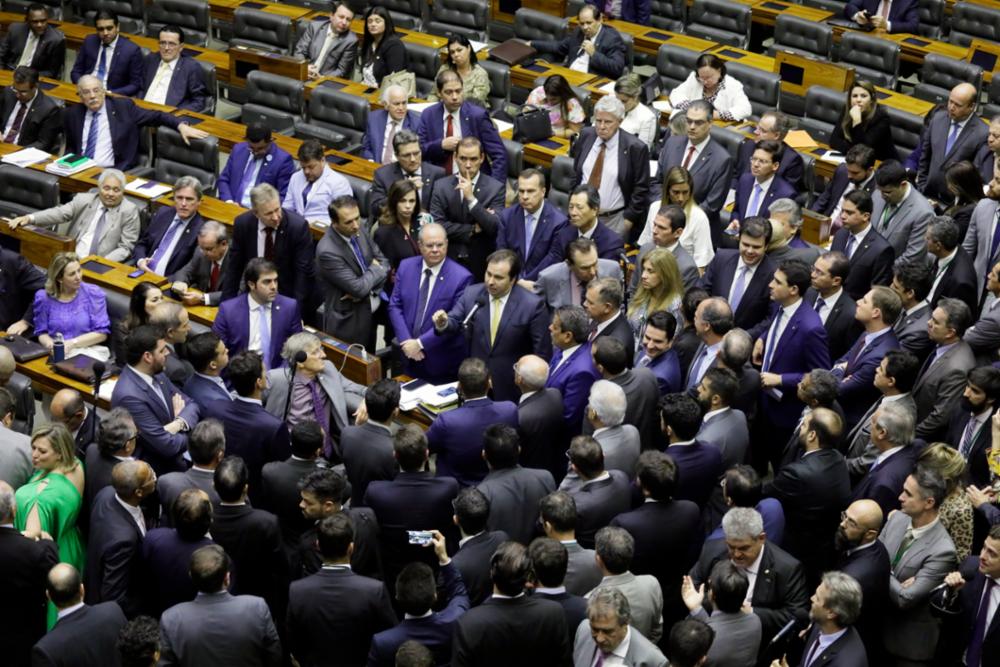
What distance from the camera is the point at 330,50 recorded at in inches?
488

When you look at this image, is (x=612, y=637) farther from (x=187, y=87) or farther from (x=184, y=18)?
(x=184, y=18)

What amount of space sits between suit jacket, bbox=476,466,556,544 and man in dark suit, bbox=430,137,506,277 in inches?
121

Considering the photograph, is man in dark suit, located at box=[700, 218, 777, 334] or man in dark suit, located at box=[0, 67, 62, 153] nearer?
man in dark suit, located at box=[700, 218, 777, 334]

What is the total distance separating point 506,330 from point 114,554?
280cm

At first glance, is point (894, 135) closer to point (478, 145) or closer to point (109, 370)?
point (478, 145)

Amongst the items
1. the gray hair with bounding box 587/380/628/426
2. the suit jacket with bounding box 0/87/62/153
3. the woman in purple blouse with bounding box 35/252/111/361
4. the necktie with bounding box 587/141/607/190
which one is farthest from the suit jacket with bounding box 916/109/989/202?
the suit jacket with bounding box 0/87/62/153

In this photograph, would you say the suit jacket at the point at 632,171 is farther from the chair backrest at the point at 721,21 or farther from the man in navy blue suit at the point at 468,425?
the chair backrest at the point at 721,21

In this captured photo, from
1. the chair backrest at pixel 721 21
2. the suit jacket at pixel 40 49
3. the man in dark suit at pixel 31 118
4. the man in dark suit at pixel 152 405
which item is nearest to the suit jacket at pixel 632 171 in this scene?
the man in dark suit at pixel 152 405

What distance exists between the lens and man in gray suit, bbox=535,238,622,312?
8289 millimetres

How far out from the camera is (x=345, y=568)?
5.95 meters

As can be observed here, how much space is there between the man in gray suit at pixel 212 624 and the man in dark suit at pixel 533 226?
3671mm

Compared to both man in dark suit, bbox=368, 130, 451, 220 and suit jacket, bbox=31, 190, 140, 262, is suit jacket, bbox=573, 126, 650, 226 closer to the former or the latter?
man in dark suit, bbox=368, 130, 451, 220

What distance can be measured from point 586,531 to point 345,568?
3.88 ft

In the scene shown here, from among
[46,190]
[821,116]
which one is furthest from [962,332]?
[46,190]
